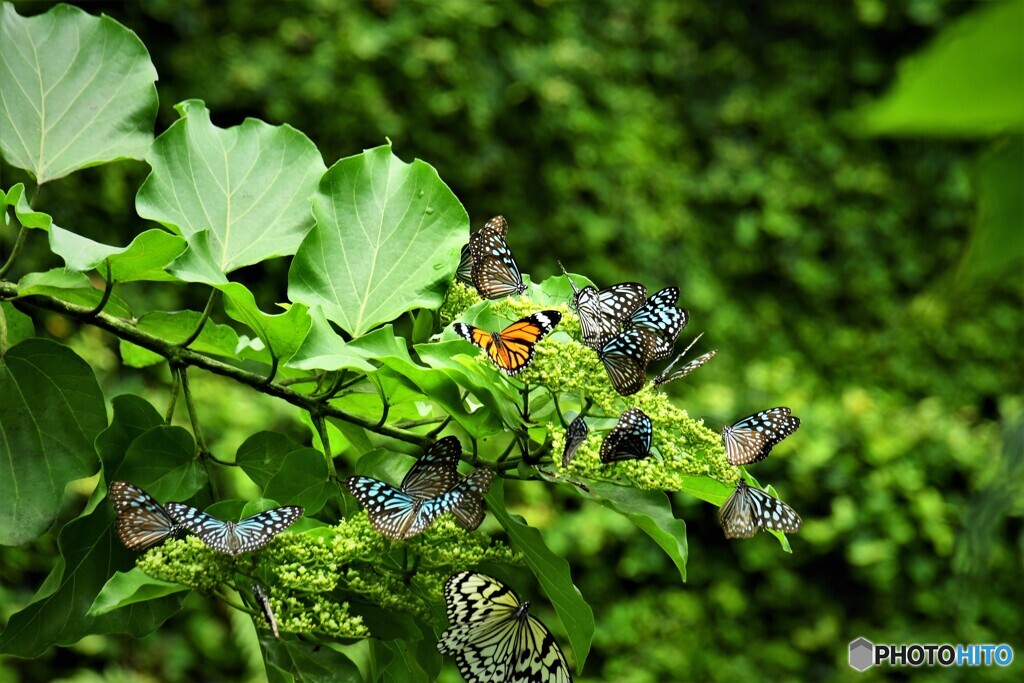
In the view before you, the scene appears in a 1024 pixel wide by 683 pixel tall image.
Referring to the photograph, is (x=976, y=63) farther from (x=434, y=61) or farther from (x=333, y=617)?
(x=434, y=61)

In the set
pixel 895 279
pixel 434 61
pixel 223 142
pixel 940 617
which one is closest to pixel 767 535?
pixel 940 617

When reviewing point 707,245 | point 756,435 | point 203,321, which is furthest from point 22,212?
point 707,245

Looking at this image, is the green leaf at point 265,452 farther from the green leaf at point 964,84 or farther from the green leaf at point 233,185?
the green leaf at point 964,84

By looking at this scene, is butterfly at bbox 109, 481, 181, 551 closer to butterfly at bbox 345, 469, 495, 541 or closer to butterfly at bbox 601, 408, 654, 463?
butterfly at bbox 345, 469, 495, 541

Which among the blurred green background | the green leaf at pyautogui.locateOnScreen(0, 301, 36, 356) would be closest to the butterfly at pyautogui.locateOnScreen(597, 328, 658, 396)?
the green leaf at pyautogui.locateOnScreen(0, 301, 36, 356)

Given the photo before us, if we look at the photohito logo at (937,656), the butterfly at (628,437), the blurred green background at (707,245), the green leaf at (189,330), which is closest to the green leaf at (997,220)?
the butterfly at (628,437)

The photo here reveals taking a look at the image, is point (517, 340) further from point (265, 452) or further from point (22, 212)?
point (22, 212)
